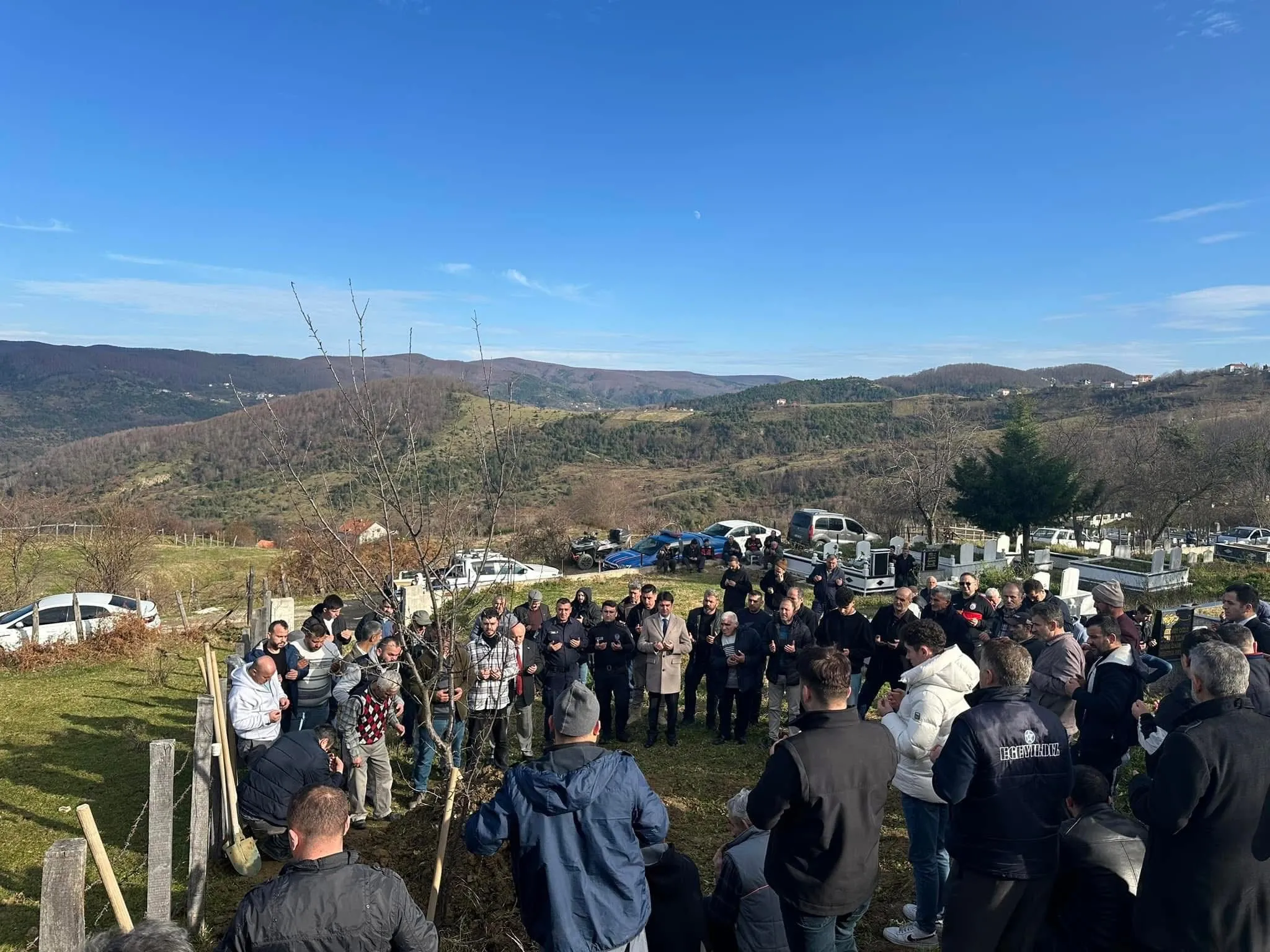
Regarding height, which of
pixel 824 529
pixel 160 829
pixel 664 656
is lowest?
pixel 824 529

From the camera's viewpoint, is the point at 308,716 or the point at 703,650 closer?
the point at 308,716

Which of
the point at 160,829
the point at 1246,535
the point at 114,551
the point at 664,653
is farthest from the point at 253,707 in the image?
the point at 1246,535

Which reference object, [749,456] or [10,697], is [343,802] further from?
[749,456]

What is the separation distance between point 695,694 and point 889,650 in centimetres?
221

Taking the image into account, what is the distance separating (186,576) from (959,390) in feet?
560

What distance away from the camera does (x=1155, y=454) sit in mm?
27750

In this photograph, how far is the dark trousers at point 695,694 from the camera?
8.13 m

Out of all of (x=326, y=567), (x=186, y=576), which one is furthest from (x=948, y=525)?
(x=186, y=576)

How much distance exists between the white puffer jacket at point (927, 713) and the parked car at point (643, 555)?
15859 millimetres

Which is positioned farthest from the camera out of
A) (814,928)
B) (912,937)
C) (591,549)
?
(591,549)

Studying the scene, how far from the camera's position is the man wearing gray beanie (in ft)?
9.30

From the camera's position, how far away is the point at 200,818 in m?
4.52

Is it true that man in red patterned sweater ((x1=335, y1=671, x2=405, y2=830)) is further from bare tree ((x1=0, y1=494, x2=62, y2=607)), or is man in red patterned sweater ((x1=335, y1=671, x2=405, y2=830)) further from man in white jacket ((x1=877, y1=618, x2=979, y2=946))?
bare tree ((x1=0, y1=494, x2=62, y2=607))

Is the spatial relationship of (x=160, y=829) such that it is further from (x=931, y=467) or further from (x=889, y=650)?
(x=931, y=467)
